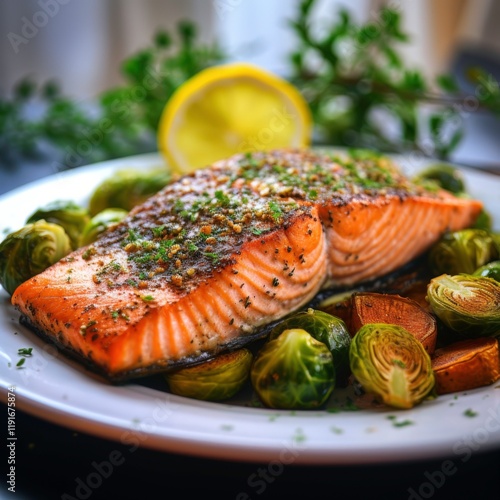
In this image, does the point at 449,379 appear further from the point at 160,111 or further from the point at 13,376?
the point at 160,111

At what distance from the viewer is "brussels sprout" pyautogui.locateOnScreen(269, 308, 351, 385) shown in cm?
293

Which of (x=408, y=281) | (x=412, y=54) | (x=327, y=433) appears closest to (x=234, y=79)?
(x=408, y=281)

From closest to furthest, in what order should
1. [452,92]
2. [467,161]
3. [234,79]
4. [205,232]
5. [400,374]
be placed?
[400,374]
[205,232]
[234,79]
[452,92]
[467,161]

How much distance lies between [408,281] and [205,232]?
4.43 feet

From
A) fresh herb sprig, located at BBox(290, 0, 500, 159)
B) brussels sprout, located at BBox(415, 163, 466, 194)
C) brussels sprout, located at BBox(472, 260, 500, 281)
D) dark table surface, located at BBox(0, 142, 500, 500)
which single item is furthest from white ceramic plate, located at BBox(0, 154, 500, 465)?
fresh herb sprig, located at BBox(290, 0, 500, 159)

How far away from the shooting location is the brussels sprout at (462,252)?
3787 mm

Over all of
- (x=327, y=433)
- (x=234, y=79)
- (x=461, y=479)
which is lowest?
(x=461, y=479)

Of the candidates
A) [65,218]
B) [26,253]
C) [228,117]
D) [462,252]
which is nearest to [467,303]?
[462,252]

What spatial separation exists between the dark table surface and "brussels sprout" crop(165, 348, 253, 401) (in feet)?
0.90

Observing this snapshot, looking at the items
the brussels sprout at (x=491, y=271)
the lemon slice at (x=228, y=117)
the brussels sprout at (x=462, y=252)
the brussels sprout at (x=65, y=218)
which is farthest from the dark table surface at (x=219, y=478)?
the lemon slice at (x=228, y=117)

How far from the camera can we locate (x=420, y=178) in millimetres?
4836

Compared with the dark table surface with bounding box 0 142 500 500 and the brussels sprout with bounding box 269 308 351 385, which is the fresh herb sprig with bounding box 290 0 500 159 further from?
the dark table surface with bounding box 0 142 500 500
